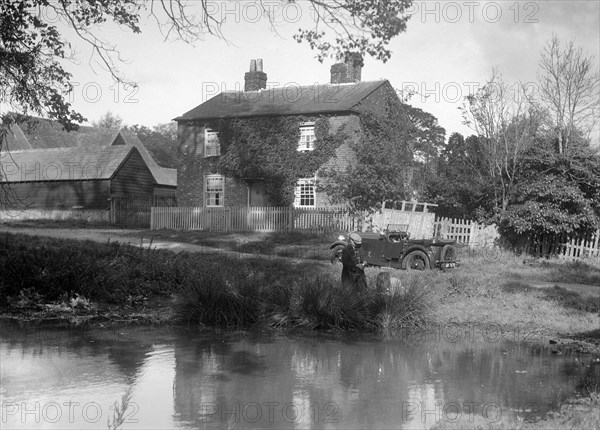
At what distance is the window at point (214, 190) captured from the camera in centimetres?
3725

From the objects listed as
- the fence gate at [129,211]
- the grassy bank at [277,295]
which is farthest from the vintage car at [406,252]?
the fence gate at [129,211]

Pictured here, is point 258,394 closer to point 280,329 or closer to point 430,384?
point 430,384

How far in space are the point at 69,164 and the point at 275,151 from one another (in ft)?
54.2

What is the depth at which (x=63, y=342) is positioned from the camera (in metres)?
11.2

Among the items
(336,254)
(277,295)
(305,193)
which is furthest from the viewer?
(305,193)

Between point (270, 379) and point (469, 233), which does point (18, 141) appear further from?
point (270, 379)

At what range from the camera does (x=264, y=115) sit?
35062 mm

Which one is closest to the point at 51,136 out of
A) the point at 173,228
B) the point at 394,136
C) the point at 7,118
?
the point at 173,228

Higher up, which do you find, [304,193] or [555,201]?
[304,193]

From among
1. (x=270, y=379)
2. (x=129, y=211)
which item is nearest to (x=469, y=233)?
(x=270, y=379)

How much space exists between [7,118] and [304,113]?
20453 mm

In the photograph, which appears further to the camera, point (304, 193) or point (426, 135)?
point (426, 135)

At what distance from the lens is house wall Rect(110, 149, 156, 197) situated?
42875 mm

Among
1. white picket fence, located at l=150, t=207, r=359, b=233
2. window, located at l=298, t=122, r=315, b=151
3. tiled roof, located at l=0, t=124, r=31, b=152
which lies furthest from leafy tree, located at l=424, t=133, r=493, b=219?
tiled roof, located at l=0, t=124, r=31, b=152
